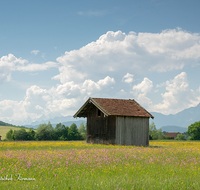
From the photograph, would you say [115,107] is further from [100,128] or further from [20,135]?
[20,135]

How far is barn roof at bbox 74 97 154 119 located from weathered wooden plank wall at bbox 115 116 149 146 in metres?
0.89

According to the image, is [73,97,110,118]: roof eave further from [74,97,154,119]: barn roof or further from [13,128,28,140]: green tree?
[13,128,28,140]: green tree

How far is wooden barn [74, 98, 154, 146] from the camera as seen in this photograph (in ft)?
107

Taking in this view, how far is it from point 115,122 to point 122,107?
11.8 ft

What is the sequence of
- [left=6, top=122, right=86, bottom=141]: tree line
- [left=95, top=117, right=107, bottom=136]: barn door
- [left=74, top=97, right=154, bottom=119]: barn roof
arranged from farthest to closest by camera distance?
[left=6, top=122, right=86, bottom=141]: tree line
[left=95, top=117, right=107, bottom=136]: barn door
[left=74, top=97, right=154, bottom=119]: barn roof

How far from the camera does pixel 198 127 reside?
308ft

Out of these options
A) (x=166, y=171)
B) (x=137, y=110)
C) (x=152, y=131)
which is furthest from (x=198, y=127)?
(x=166, y=171)

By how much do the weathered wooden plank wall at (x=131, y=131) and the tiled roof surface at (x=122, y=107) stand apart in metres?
0.75

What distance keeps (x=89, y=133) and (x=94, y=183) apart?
91.2 feet

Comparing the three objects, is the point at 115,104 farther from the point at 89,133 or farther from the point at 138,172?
the point at 138,172

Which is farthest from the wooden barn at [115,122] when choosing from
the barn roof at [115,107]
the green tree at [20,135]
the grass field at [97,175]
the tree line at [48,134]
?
the green tree at [20,135]

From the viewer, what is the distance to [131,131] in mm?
33469

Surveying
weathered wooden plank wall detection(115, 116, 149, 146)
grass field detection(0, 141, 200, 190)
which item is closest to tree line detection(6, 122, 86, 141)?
weathered wooden plank wall detection(115, 116, 149, 146)

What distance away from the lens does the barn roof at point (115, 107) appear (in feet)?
108
